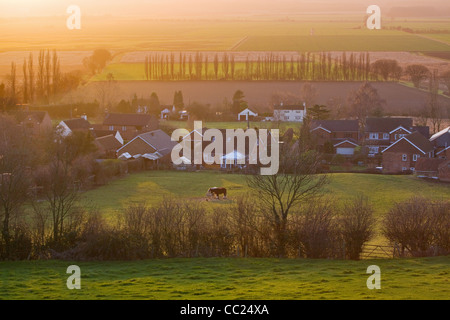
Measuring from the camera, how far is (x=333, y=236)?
14773mm

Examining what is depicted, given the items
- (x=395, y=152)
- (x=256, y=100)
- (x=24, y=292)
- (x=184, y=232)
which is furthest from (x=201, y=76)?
(x=24, y=292)

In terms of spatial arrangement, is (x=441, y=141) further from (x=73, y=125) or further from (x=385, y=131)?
(x=73, y=125)

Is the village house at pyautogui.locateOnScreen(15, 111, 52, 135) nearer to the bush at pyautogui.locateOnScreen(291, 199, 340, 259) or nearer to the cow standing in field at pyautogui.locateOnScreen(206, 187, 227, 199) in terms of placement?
the cow standing in field at pyautogui.locateOnScreen(206, 187, 227, 199)

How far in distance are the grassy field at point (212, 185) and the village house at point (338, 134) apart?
6.83 meters

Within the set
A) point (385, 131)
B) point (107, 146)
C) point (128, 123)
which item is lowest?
point (107, 146)

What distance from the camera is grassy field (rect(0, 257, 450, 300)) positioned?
33.1 ft

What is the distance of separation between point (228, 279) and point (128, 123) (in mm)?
31671

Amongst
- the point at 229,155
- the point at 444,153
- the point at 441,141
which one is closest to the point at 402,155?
the point at 444,153

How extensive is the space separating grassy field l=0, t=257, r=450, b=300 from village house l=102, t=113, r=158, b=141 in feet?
91.6

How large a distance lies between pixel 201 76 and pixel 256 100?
34.2 ft

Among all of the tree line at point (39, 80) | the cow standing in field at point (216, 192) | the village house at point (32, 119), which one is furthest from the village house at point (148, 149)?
the tree line at point (39, 80)

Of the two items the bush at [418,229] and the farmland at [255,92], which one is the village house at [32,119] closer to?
the farmland at [255,92]

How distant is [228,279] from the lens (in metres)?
11.6

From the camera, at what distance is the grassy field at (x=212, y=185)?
23.4 metres
